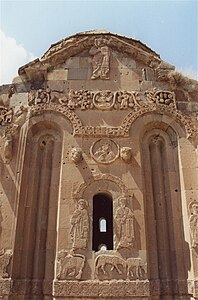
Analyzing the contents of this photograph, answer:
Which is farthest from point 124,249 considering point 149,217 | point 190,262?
point 190,262

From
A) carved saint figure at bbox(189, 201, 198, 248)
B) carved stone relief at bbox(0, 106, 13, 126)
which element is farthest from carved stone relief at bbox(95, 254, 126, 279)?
carved stone relief at bbox(0, 106, 13, 126)

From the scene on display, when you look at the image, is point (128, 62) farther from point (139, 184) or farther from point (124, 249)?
point (124, 249)

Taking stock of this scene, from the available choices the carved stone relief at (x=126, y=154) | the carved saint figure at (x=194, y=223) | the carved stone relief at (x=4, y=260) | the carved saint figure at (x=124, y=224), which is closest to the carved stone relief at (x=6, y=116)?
the carved stone relief at (x=126, y=154)

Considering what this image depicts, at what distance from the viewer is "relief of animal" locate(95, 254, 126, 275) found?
7.95m

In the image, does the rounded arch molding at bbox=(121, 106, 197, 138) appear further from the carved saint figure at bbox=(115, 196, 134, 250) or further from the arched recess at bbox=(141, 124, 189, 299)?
the carved saint figure at bbox=(115, 196, 134, 250)

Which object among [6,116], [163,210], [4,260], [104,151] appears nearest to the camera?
[4,260]

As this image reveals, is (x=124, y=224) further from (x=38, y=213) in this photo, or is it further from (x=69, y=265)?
(x=38, y=213)

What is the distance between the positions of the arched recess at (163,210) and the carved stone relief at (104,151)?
105 cm

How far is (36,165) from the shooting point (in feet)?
32.0

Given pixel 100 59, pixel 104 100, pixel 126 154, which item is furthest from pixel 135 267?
pixel 100 59

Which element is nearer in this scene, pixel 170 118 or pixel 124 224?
pixel 124 224

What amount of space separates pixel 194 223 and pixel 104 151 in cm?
348

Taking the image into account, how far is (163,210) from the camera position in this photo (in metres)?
9.20

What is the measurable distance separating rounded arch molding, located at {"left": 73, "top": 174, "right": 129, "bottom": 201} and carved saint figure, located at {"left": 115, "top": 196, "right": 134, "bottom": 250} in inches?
12.0
